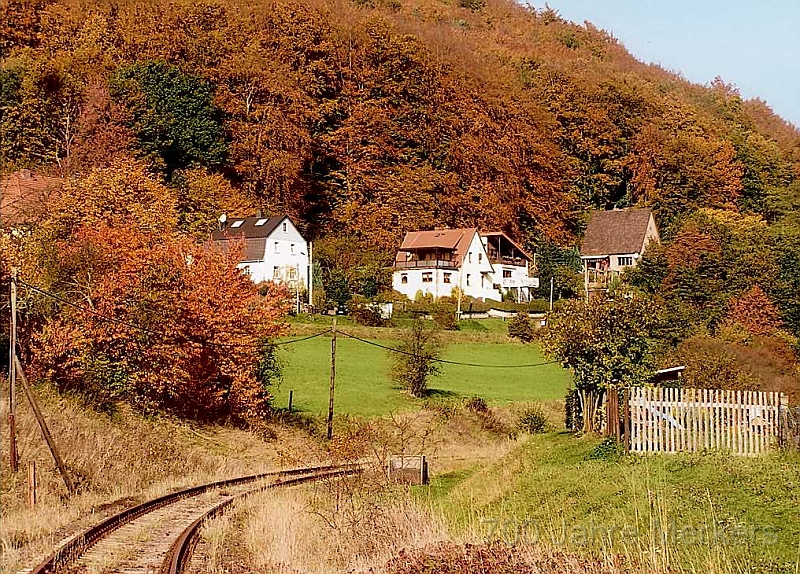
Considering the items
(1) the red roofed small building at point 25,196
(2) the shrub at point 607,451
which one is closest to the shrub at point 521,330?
(1) the red roofed small building at point 25,196

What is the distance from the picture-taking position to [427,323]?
2042 inches

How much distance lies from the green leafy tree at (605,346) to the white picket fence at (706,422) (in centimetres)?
582

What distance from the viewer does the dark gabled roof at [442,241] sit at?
66.3m

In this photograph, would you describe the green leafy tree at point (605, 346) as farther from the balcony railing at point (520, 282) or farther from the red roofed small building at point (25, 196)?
the balcony railing at point (520, 282)

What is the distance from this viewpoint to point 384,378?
42.8 metres

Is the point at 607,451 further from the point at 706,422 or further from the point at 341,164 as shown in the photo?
the point at 341,164

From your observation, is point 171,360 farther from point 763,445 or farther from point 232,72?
point 232,72

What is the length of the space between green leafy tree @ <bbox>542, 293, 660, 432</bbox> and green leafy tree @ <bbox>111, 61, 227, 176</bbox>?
40.7 meters

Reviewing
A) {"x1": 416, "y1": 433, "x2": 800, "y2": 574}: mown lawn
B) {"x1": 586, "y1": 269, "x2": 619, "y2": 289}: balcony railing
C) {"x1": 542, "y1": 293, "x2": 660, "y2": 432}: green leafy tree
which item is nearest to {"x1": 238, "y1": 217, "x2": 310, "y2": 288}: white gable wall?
{"x1": 586, "y1": 269, "x2": 619, "y2": 289}: balcony railing

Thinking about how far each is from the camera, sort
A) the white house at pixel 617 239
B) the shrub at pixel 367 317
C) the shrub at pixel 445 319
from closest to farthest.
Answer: the shrub at pixel 367 317 < the shrub at pixel 445 319 < the white house at pixel 617 239

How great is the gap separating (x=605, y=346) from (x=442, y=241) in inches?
1727

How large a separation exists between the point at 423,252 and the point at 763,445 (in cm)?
5189

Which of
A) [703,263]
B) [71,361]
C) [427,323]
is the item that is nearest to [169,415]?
[71,361]

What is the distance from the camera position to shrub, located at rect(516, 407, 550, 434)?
34750 millimetres
